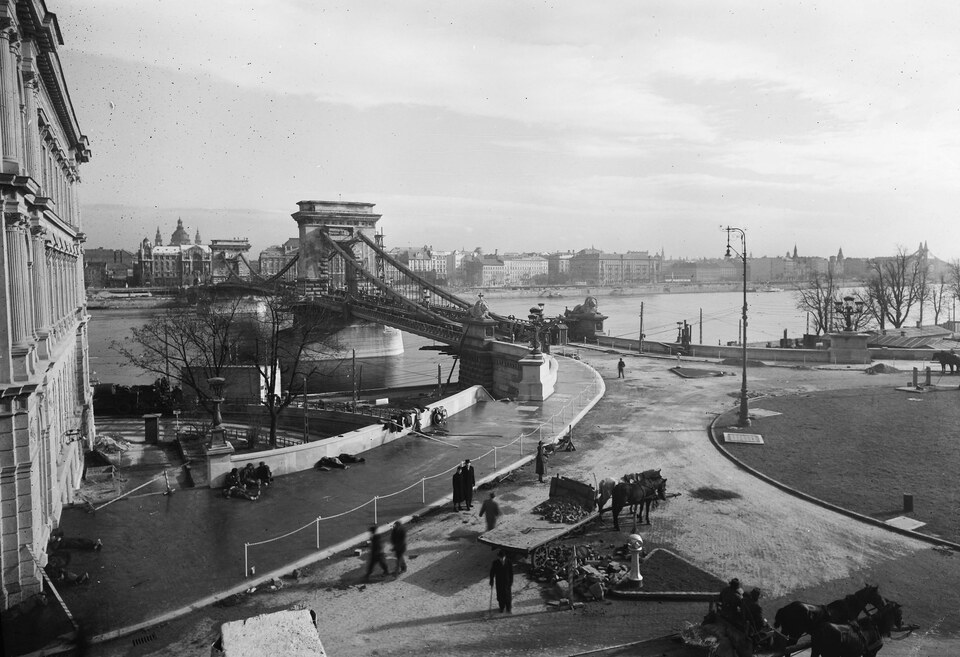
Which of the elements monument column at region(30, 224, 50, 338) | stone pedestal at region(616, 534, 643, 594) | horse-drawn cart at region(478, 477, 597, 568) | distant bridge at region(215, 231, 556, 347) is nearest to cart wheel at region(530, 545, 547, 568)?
horse-drawn cart at region(478, 477, 597, 568)

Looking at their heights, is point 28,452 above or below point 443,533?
above

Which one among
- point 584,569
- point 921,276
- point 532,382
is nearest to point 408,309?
point 532,382

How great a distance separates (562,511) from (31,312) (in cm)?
876

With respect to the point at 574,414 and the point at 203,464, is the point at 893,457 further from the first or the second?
the point at 203,464

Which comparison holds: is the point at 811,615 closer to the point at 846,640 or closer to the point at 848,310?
the point at 846,640

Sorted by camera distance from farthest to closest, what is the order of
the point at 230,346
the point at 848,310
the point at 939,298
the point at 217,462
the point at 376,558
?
the point at 939,298 → the point at 848,310 → the point at 230,346 → the point at 217,462 → the point at 376,558

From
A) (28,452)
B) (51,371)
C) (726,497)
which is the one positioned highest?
(51,371)

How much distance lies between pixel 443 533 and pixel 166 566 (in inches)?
175

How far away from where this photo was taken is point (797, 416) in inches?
918

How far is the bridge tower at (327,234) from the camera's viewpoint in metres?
68.8

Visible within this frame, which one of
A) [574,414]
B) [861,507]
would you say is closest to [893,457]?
[861,507]

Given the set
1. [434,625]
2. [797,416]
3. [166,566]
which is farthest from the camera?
[797,416]

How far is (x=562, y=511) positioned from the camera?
12398mm

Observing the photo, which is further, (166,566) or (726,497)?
(726,497)
